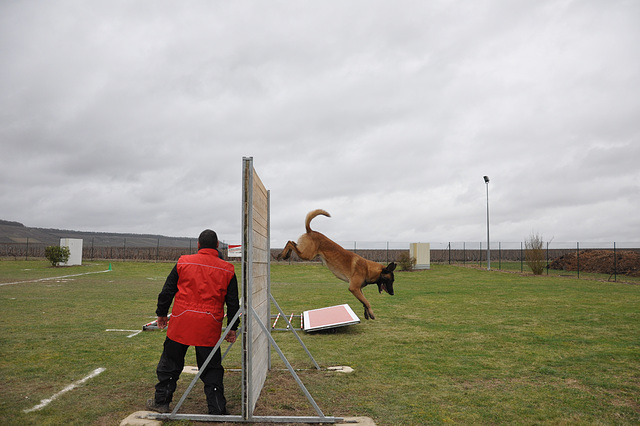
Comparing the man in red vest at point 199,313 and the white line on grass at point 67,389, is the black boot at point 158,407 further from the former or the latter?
the white line on grass at point 67,389

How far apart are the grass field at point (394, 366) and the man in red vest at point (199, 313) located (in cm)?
46

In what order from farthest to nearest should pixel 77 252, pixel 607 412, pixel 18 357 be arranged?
pixel 77 252 → pixel 18 357 → pixel 607 412

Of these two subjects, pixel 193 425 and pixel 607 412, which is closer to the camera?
pixel 193 425

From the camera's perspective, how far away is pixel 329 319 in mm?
10367

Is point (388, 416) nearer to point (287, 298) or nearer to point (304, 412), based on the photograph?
point (304, 412)

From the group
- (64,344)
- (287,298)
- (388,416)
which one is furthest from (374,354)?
(287,298)

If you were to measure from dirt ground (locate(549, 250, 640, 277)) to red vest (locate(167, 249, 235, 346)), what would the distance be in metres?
36.3

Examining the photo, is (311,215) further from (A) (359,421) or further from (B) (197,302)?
(A) (359,421)

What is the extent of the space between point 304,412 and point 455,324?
7.58 m

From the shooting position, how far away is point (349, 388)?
20.4 ft

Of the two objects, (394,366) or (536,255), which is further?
(536,255)

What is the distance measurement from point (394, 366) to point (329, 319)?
10.3 feet

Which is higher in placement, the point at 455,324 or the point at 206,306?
the point at 206,306

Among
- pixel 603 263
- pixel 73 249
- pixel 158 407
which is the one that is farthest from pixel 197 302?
pixel 603 263
